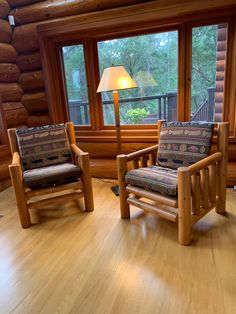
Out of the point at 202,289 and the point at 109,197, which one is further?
the point at 109,197

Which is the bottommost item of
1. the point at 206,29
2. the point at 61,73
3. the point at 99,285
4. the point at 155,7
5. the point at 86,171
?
the point at 99,285

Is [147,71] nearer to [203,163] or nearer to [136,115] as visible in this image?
[136,115]

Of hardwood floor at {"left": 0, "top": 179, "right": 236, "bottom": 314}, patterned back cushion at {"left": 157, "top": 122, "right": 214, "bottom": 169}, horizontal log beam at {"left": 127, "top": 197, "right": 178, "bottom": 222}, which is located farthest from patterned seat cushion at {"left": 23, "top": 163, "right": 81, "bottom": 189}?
patterned back cushion at {"left": 157, "top": 122, "right": 214, "bottom": 169}

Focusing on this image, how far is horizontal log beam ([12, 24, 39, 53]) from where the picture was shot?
3193mm

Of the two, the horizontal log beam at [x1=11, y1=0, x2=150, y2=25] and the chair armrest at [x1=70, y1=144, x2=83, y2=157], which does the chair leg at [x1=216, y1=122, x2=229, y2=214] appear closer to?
the chair armrest at [x1=70, y1=144, x2=83, y2=157]

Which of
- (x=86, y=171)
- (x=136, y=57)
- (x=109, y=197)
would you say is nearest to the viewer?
(x=86, y=171)

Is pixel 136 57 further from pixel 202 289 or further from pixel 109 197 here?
pixel 202 289

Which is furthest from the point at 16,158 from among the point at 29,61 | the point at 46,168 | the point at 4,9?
the point at 4,9

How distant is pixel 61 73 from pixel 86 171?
1.76 m

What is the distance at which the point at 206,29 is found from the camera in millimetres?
2562

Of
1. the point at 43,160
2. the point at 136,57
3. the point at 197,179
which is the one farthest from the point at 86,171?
the point at 136,57

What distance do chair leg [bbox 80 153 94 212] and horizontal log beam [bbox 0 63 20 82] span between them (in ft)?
6.21

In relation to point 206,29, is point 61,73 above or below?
below

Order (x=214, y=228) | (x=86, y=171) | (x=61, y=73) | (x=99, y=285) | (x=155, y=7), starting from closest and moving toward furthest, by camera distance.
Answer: (x=99, y=285) → (x=214, y=228) → (x=86, y=171) → (x=155, y=7) → (x=61, y=73)
